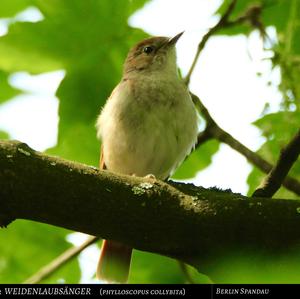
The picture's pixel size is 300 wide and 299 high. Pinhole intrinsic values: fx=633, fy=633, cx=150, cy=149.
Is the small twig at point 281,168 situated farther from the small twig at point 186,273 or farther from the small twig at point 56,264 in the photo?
the small twig at point 56,264

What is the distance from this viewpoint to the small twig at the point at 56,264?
412 cm

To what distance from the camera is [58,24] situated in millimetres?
3748

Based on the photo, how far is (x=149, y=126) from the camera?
507 centimetres

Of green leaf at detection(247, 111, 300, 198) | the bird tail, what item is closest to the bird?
the bird tail

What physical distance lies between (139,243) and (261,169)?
4.80 feet

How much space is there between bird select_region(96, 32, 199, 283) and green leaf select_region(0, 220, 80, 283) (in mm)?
677

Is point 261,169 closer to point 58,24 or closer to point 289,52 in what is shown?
point 289,52

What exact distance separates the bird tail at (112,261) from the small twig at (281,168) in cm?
180

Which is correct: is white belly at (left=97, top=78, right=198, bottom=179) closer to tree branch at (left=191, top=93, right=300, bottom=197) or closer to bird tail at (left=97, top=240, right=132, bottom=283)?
tree branch at (left=191, top=93, right=300, bottom=197)

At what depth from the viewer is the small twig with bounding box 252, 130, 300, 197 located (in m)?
3.22

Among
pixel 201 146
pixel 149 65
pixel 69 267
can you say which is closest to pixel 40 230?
pixel 69 267
